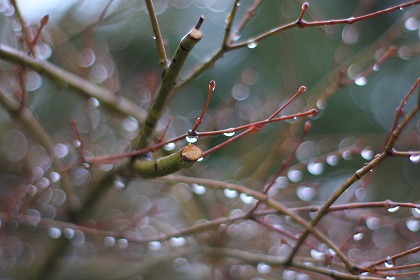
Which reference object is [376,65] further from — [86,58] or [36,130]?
[86,58]

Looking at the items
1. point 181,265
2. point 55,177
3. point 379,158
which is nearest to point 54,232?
point 55,177

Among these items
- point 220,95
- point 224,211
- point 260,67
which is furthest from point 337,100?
point 224,211

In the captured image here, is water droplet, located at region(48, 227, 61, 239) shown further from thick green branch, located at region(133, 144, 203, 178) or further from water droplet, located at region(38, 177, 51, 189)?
thick green branch, located at region(133, 144, 203, 178)

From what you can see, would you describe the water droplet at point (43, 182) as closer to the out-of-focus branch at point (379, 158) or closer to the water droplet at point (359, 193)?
the out-of-focus branch at point (379, 158)

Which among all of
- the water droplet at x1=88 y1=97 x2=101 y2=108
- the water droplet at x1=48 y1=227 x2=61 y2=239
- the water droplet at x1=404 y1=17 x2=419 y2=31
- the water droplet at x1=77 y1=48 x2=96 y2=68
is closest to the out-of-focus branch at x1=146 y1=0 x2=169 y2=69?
the water droplet at x1=88 y1=97 x2=101 y2=108

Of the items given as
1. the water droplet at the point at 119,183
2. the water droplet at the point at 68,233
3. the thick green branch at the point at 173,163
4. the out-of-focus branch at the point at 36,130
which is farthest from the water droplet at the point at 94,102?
the thick green branch at the point at 173,163

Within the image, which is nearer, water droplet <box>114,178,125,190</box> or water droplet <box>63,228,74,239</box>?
water droplet <box>114,178,125,190</box>
